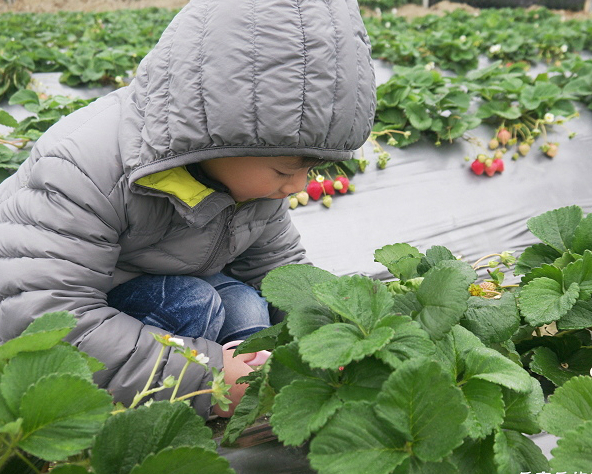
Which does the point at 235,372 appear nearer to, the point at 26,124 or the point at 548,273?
the point at 548,273

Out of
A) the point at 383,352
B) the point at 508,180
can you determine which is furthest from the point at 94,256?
the point at 508,180

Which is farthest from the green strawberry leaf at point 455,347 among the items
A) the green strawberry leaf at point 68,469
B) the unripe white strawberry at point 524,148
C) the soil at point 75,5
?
Answer: the soil at point 75,5

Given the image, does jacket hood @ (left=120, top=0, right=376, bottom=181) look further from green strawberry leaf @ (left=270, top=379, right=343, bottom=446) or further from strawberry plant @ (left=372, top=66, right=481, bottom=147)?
strawberry plant @ (left=372, top=66, right=481, bottom=147)

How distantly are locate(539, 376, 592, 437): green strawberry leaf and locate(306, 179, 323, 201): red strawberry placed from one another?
168 centimetres

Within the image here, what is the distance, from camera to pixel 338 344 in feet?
2.04

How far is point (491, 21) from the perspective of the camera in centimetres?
534

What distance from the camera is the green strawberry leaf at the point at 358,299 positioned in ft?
2.16

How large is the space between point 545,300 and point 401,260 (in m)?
0.22

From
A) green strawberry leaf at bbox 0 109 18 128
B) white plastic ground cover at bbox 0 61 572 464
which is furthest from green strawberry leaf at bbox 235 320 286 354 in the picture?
green strawberry leaf at bbox 0 109 18 128

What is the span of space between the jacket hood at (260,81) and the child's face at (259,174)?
0.09 metres

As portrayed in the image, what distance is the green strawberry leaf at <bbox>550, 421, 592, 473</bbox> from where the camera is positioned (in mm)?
567

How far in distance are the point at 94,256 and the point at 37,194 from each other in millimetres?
159

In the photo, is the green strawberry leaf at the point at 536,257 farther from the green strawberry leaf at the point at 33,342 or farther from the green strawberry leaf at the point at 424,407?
the green strawberry leaf at the point at 33,342

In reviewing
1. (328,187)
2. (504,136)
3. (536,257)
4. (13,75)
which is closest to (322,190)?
(328,187)
